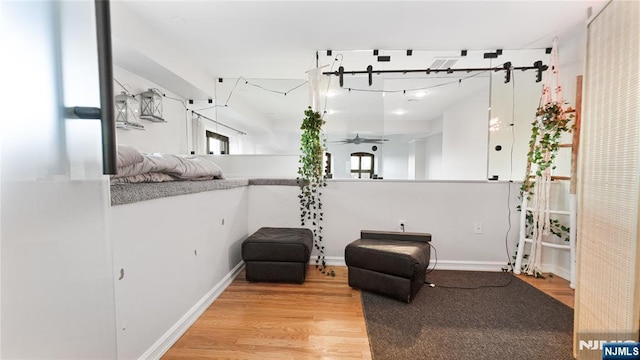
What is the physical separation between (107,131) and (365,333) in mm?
1688

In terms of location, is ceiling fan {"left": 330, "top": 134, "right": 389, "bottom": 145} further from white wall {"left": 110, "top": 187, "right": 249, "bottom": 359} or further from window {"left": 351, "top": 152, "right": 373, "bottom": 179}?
white wall {"left": 110, "top": 187, "right": 249, "bottom": 359}

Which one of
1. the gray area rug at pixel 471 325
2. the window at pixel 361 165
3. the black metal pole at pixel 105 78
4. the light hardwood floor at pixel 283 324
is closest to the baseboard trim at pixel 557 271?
the light hardwood floor at pixel 283 324

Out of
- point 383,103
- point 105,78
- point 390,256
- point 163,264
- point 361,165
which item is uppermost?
point 383,103

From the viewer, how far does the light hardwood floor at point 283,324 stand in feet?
4.61

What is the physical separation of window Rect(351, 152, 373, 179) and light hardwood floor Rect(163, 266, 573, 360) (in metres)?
1.28

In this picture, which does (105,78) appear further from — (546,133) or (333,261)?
(546,133)

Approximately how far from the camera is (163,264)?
1.40 meters

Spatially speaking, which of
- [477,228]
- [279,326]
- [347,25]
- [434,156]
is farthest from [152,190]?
[434,156]

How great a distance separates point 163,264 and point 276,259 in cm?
100

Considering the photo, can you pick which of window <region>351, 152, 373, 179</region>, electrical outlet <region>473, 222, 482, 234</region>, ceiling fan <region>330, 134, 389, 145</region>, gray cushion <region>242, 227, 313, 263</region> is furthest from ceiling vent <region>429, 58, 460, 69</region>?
Answer: gray cushion <region>242, 227, 313, 263</region>

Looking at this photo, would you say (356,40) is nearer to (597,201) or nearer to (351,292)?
(597,201)

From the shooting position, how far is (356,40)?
246 centimetres

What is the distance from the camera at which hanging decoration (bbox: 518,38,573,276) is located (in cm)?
228

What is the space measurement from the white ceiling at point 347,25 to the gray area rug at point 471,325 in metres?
2.36
